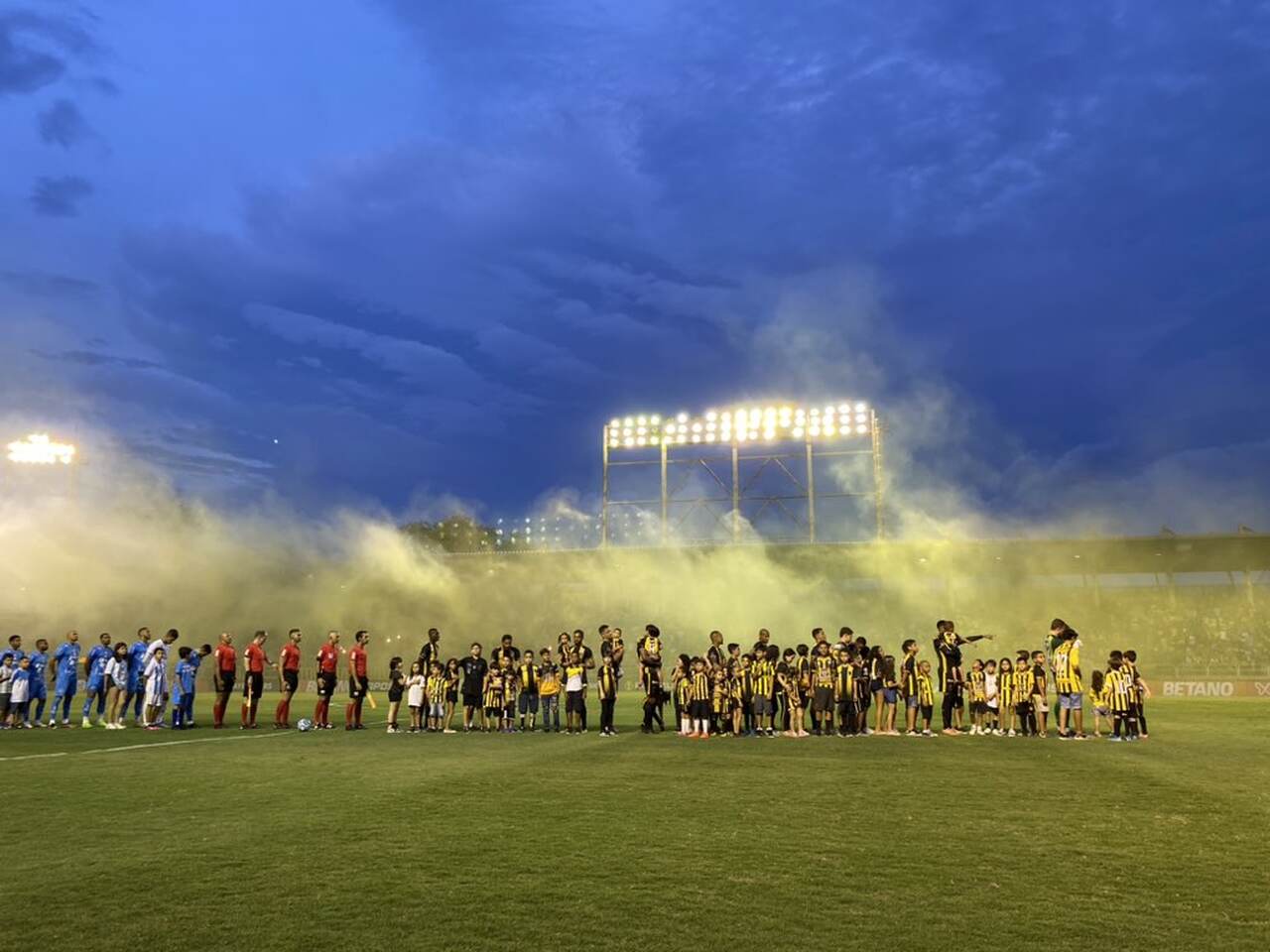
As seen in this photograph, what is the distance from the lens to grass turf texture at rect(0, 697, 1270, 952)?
15.6ft

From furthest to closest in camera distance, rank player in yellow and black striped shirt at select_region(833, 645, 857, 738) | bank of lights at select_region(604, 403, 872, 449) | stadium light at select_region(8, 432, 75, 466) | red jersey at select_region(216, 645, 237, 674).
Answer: stadium light at select_region(8, 432, 75, 466) → bank of lights at select_region(604, 403, 872, 449) → red jersey at select_region(216, 645, 237, 674) → player in yellow and black striped shirt at select_region(833, 645, 857, 738)

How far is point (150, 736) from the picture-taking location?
15.5m

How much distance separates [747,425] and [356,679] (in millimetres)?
28361

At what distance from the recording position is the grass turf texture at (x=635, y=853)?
476 centimetres

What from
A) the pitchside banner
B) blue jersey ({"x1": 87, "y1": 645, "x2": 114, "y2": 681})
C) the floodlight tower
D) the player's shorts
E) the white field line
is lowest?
the white field line

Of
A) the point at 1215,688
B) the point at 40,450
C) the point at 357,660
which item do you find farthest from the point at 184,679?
the point at 40,450

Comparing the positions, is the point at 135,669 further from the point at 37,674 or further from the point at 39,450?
the point at 39,450

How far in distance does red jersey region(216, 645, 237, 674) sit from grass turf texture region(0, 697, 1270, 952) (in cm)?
519

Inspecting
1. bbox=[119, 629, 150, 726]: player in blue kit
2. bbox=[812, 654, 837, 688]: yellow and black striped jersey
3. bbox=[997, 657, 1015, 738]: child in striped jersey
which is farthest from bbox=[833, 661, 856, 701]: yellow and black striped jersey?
bbox=[119, 629, 150, 726]: player in blue kit

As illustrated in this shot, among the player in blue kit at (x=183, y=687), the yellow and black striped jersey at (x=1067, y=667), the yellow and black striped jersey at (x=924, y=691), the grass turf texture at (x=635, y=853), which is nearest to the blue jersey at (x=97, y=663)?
the player in blue kit at (x=183, y=687)

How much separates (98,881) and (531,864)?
276 cm

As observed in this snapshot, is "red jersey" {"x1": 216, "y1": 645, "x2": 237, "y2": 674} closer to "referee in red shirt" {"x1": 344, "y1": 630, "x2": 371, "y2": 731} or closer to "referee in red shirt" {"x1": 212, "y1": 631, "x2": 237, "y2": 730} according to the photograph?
"referee in red shirt" {"x1": 212, "y1": 631, "x2": 237, "y2": 730}

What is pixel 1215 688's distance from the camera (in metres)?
34.4

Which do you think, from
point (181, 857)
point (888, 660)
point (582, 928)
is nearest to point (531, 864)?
point (582, 928)
